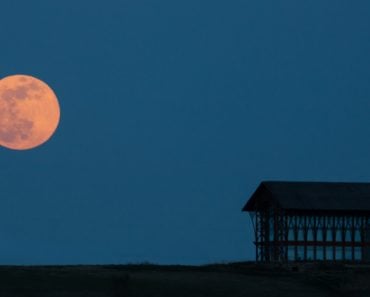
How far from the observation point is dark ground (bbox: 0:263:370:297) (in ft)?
136

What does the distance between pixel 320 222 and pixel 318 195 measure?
2.21m

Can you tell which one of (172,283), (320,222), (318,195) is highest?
(318,195)

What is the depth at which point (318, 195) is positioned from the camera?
218 feet

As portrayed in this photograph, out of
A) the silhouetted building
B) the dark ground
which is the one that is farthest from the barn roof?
the dark ground

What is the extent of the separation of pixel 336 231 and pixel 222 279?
22.9m

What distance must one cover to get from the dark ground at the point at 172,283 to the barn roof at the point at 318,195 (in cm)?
1342

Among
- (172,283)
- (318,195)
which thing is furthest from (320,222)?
(172,283)

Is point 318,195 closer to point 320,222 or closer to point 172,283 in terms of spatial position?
point 320,222

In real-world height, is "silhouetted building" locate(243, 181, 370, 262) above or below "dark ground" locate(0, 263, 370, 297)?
above

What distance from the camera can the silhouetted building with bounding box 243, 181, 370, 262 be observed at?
65000mm

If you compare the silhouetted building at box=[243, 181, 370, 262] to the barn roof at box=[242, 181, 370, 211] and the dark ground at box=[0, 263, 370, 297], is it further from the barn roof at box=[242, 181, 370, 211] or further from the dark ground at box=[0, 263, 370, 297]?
the dark ground at box=[0, 263, 370, 297]

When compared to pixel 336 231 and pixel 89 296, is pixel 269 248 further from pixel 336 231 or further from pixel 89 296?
pixel 89 296

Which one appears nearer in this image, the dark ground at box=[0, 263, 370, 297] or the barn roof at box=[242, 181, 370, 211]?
the dark ground at box=[0, 263, 370, 297]

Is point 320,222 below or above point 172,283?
above
